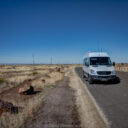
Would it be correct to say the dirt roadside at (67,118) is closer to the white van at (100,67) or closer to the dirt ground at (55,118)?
the dirt ground at (55,118)

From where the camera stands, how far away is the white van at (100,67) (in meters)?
14.0

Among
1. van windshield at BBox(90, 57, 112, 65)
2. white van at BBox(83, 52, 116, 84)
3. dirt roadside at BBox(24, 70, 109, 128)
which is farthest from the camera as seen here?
van windshield at BBox(90, 57, 112, 65)

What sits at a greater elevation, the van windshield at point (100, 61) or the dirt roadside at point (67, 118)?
the van windshield at point (100, 61)

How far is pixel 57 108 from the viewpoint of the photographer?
695cm

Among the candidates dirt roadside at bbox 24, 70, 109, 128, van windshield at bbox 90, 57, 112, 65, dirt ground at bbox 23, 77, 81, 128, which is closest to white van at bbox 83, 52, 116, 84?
van windshield at bbox 90, 57, 112, 65

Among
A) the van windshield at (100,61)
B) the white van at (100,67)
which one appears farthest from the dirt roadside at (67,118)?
the van windshield at (100,61)

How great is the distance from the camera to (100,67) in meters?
14.3

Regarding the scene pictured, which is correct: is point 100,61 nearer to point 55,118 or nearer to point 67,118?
point 67,118

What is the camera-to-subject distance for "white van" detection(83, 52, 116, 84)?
14.0 meters

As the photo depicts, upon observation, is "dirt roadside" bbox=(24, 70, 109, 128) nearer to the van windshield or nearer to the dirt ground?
the dirt ground

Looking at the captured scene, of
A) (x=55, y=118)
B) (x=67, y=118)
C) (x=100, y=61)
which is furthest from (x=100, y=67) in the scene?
(x=55, y=118)

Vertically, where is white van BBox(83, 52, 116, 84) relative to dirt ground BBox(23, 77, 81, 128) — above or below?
above

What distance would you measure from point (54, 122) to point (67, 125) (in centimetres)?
51

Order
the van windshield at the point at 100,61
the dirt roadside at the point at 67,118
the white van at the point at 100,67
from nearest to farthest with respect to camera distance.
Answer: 1. the dirt roadside at the point at 67,118
2. the white van at the point at 100,67
3. the van windshield at the point at 100,61
